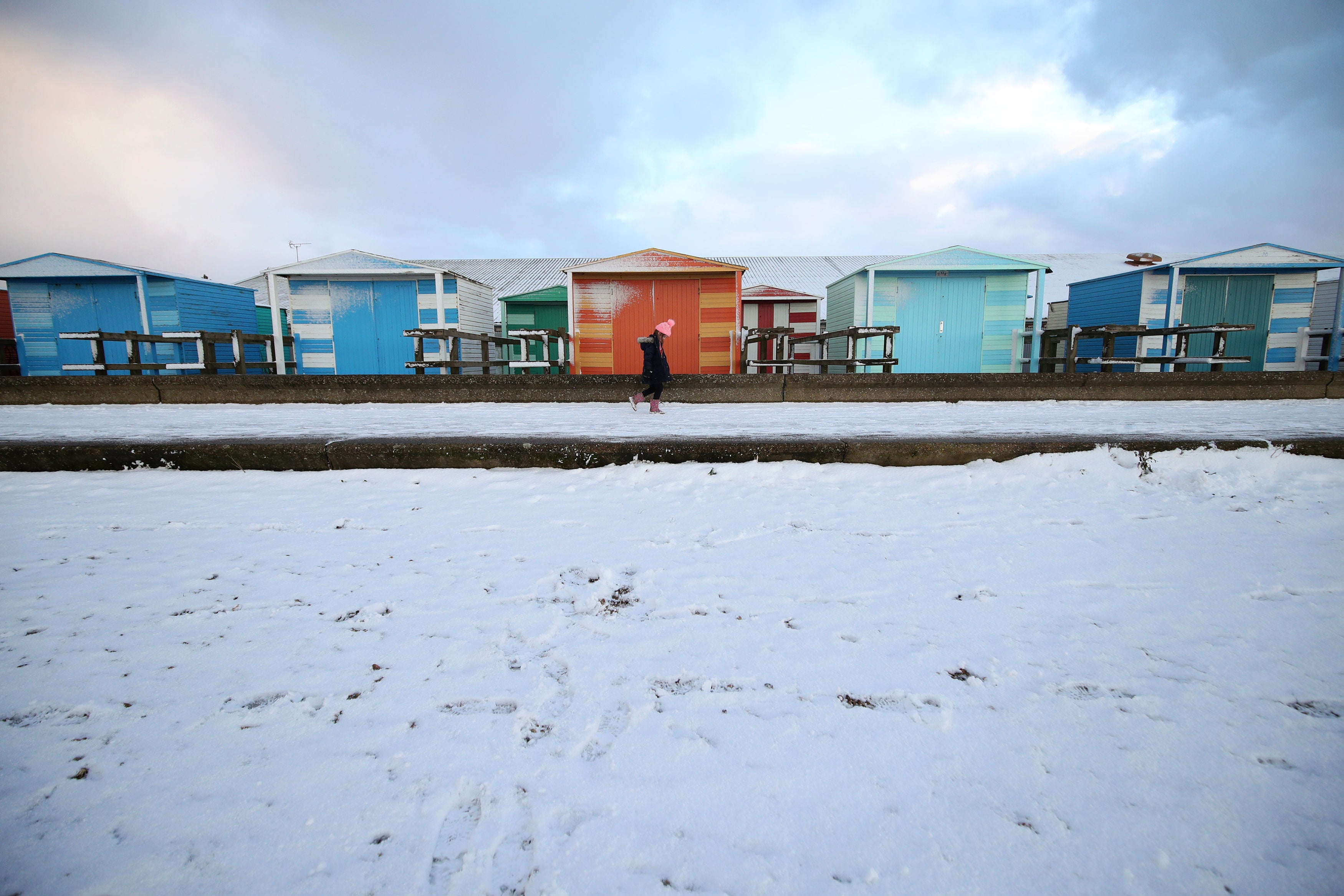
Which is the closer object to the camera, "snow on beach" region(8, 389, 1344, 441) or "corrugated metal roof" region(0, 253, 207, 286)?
"snow on beach" region(8, 389, 1344, 441)

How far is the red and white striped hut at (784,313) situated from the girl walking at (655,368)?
12.0 metres

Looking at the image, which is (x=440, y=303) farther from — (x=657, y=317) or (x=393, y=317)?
(x=657, y=317)

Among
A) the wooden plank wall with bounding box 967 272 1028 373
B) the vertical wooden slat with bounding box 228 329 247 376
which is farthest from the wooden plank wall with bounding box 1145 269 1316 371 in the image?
the vertical wooden slat with bounding box 228 329 247 376

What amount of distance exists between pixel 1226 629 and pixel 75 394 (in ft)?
45.3

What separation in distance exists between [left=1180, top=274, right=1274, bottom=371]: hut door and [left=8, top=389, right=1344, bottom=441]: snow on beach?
583 cm

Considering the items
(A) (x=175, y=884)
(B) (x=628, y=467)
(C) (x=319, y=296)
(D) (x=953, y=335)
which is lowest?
(A) (x=175, y=884)

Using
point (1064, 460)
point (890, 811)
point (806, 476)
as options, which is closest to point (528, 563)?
point (890, 811)

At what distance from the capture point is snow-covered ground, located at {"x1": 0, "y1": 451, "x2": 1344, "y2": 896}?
131 cm

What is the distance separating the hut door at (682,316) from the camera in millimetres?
12867

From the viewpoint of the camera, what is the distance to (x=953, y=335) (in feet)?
45.4

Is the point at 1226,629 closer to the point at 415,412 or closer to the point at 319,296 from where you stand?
the point at 415,412

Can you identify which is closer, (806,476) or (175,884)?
(175,884)

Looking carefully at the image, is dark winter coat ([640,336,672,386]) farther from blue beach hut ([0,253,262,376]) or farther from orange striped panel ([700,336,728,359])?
blue beach hut ([0,253,262,376])

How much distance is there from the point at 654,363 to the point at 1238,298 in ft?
49.9
